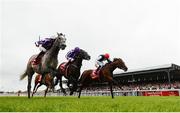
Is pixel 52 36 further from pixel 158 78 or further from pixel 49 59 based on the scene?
pixel 158 78

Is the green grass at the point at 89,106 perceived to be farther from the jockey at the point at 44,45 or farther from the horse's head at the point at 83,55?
the horse's head at the point at 83,55

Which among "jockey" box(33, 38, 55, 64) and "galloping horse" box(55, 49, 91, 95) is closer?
"jockey" box(33, 38, 55, 64)

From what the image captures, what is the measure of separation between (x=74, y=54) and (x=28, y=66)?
7.10 ft

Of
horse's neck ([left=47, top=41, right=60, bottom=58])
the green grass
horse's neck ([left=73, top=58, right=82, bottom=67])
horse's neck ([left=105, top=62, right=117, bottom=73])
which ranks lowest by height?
the green grass

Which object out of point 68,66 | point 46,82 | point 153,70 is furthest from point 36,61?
point 153,70

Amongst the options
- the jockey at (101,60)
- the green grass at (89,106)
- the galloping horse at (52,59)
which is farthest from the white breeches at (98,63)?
the green grass at (89,106)

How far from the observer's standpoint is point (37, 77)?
19.0 m

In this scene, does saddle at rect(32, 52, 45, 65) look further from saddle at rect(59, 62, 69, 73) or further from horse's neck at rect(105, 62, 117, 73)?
horse's neck at rect(105, 62, 117, 73)

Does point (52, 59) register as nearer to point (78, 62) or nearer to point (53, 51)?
point (53, 51)

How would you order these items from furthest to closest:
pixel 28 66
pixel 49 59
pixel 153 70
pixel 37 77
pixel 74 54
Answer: pixel 153 70 → pixel 37 77 → pixel 74 54 → pixel 28 66 → pixel 49 59

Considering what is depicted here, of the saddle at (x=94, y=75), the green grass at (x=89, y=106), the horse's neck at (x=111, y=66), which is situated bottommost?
the green grass at (x=89, y=106)

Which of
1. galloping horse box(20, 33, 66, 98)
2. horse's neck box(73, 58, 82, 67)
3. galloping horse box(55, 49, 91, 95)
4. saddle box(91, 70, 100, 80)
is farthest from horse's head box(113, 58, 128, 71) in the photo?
galloping horse box(20, 33, 66, 98)

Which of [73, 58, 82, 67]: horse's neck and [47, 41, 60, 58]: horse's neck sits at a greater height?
[47, 41, 60, 58]: horse's neck

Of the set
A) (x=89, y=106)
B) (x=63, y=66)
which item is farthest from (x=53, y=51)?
(x=89, y=106)
